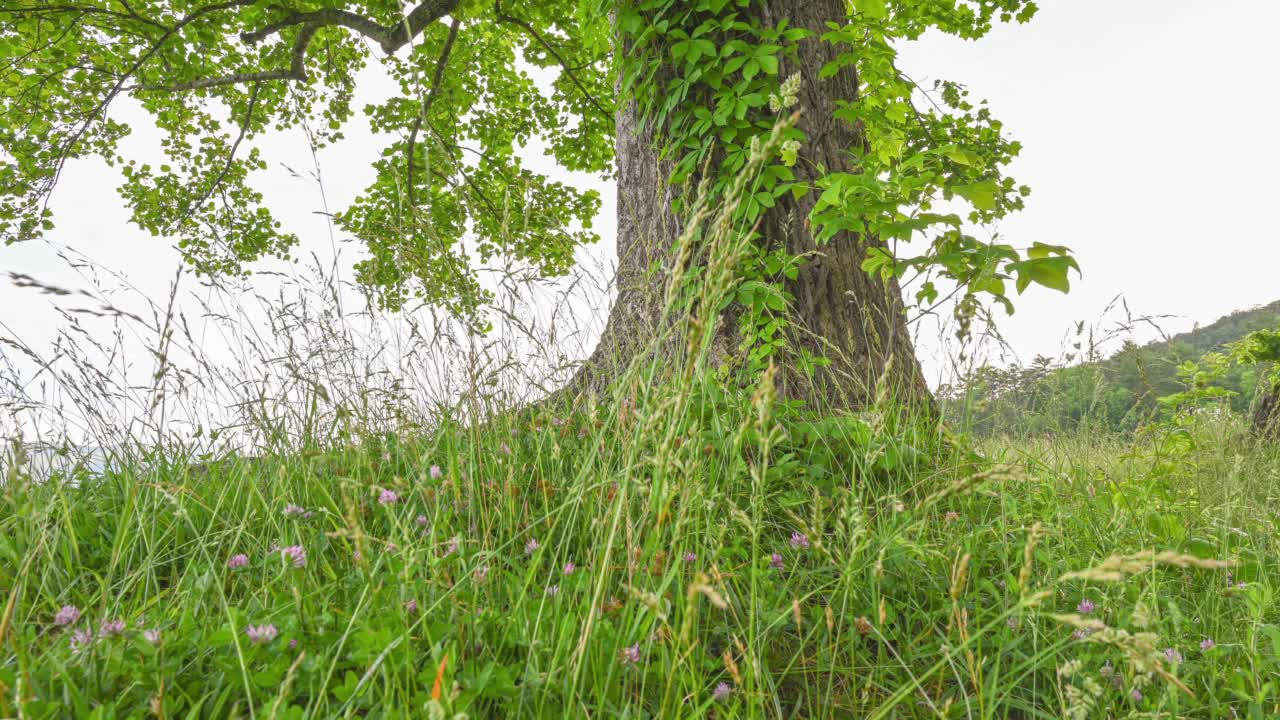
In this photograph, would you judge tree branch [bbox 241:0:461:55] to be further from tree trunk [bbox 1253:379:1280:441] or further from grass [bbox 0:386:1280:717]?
tree trunk [bbox 1253:379:1280:441]

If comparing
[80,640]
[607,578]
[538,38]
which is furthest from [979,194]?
[538,38]

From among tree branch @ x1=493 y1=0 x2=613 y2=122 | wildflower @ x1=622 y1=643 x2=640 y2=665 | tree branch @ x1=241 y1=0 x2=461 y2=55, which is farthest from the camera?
tree branch @ x1=493 y1=0 x2=613 y2=122

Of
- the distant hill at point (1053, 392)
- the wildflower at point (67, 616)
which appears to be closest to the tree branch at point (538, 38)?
the distant hill at point (1053, 392)

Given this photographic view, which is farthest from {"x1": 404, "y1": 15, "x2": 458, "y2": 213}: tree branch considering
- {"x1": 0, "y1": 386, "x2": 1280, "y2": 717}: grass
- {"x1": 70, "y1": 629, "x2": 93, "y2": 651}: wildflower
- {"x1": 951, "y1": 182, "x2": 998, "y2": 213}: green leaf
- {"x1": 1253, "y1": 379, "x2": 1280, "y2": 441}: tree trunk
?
{"x1": 1253, "y1": 379, "x2": 1280, "y2": 441}: tree trunk

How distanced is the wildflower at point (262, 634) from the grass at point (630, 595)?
0.03 m

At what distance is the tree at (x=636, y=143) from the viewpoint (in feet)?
7.95

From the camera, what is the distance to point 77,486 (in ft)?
9.24

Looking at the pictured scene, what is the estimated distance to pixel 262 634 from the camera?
1.20 m

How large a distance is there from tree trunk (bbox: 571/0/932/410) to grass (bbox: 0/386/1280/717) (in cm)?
64

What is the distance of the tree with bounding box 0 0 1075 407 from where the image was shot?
2.42m

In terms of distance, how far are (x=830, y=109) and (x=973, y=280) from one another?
1.67 m

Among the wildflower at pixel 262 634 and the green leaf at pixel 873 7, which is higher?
the green leaf at pixel 873 7

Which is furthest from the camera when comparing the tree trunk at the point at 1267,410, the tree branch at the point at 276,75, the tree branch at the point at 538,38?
the tree branch at the point at 538,38

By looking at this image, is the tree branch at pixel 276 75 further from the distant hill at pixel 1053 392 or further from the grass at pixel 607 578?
the distant hill at pixel 1053 392
